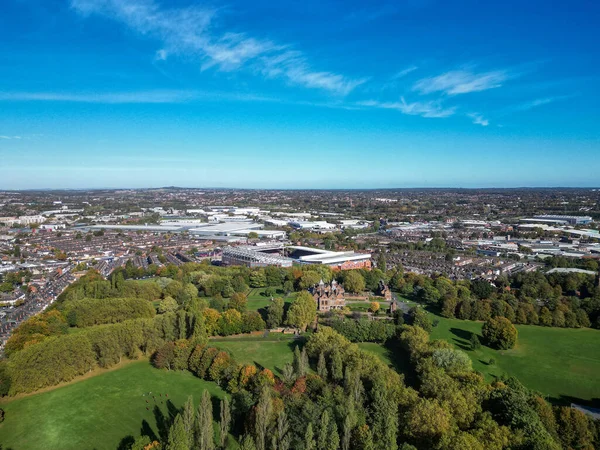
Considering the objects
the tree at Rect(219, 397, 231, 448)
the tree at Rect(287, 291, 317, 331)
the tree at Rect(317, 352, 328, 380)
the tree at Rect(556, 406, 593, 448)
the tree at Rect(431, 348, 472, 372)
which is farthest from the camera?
the tree at Rect(287, 291, 317, 331)

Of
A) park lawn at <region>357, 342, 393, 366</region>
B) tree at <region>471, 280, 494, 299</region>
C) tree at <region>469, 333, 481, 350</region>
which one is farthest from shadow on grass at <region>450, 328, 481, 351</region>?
tree at <region>471, 280, 494, 299</region>

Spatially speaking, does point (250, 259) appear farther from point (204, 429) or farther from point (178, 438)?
point (178, 438)

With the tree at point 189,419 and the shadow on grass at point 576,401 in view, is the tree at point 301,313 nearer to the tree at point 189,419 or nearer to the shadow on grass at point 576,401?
the tree at point 189,419

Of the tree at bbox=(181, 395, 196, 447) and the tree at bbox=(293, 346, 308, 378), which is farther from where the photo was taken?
the tree at bbox=(293, 346, 308, 378)

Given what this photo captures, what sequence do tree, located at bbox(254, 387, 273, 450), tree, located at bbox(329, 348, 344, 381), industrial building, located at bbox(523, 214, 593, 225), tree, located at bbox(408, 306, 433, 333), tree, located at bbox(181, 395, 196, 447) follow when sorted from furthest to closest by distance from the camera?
industrial building, located at bbox(523, 214, 593, 225)
tree, located at bbox(408, 306, 433, 333)
tree, located at bbox(329, 348, 344, 381)
tree, located at bbox(254, 387, 273, 450)
tree, located at bbox(181, 395, 196, 447)

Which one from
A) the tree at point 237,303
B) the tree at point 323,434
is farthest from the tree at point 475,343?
the tree at point 237,303

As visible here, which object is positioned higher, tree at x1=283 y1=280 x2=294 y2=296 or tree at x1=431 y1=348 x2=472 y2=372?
tree at x1=431 y1=348 x2=472 y2=372

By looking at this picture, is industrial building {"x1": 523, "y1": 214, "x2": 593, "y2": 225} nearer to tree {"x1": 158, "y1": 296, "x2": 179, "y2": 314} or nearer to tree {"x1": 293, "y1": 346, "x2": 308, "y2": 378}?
tree {"x1": 158, "y1": 296, "x2": 179, "y2": 314}
